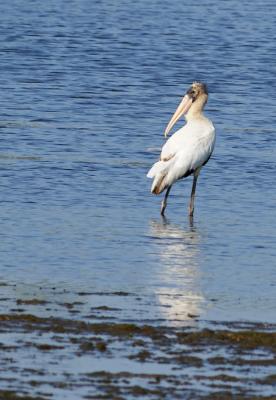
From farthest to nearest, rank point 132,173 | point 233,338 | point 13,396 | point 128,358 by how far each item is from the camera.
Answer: point 132,173, point 233,338, point 128,358, point 13,396

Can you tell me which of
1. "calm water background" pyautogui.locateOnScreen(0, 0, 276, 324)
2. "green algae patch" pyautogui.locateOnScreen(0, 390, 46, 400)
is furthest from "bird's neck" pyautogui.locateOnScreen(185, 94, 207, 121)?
"green algae patch" pyautogui.locateOnScreen(0, 390, 46, 400)

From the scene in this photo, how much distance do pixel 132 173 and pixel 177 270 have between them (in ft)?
17.0

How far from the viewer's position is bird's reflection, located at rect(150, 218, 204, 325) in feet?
30.8

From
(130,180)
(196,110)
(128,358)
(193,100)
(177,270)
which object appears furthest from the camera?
(130,180)

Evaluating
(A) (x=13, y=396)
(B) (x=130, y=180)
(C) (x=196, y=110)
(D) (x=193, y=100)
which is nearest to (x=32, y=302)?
(A) (x=13, y=396)

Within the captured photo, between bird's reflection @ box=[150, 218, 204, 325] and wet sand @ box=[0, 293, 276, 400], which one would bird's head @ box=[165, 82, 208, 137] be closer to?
bird's reflection @ box=[150, 218, 204, 325]

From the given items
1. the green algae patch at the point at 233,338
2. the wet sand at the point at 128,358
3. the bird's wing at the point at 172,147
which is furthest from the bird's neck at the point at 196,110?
the green algae patch at the point at 233,338

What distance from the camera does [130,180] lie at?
1557cm

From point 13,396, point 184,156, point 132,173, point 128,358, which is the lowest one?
point 132,173

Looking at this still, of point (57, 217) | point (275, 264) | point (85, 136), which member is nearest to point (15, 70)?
point (85, 136)

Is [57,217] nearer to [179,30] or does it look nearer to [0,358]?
[0,358]

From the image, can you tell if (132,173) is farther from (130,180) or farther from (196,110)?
(196,110)

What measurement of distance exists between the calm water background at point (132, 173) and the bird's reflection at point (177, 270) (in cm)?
2

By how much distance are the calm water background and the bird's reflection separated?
2 cm
